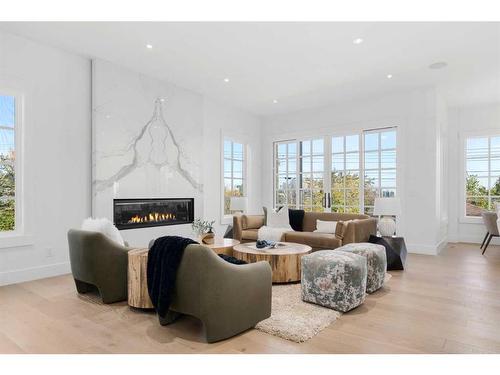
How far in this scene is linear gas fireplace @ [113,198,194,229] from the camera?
4.97 m

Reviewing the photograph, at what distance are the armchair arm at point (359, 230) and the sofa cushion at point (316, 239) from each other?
0.49 ft

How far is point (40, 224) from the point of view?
4.15 metres

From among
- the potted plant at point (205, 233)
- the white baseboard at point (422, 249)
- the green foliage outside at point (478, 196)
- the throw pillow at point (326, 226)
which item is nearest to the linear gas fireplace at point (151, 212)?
the potted plant at point (205, 233)

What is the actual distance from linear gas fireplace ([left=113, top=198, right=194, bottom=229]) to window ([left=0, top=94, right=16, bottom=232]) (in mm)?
1250

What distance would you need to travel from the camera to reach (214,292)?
7.39 feet

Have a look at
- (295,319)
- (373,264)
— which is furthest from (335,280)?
(373,264)

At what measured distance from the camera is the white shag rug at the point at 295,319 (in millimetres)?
2420

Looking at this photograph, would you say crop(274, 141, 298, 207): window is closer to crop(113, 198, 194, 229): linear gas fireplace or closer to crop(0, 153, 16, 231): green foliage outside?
crop(113, 198, 194, 229): linear gas fireplace

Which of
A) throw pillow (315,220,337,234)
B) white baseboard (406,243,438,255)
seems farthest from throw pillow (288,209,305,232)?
white baseboard (406,243,438,255)

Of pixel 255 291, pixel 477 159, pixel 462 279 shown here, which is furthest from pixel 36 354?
pixel 477 159

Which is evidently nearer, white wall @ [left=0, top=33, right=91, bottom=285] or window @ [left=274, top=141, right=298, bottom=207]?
white wall @ [left=0, top=33, right=91, bottom=285]

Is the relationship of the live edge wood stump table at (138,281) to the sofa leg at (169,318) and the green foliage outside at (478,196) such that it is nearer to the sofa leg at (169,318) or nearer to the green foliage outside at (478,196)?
the sofa leg at (169,318)
